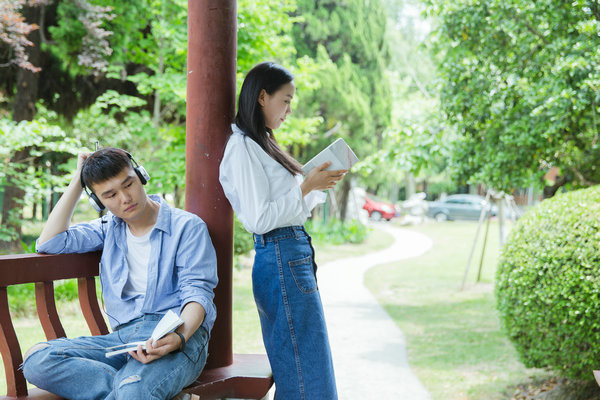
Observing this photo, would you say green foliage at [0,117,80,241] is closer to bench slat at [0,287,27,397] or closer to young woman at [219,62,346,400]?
bench slat at [0,287,27,397]

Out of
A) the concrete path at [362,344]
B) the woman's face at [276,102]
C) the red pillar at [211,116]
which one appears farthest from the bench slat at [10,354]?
the concrete path at [362,344]

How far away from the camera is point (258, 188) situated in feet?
7.79

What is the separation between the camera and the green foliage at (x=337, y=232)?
51.7 ft

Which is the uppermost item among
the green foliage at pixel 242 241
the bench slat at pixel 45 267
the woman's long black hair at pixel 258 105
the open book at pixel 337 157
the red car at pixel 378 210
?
the woman's long black hair at pixel 258 105

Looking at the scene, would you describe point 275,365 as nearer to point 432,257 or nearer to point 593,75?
point 593,75

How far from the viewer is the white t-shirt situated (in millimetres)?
2488

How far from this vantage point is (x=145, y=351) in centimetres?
217

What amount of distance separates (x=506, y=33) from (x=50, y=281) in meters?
4.75

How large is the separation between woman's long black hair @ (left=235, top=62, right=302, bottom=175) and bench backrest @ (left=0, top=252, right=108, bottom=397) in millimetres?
881

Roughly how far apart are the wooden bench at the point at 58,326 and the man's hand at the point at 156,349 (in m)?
0.26

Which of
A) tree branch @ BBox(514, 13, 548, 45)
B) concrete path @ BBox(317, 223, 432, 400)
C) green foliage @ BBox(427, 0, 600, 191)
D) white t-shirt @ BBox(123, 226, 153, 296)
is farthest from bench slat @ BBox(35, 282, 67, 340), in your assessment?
tree branch @ BBox(514, 13, 548, 45)

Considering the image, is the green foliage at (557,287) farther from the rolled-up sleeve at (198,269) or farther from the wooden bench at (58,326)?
the rolled-up sleeve at (198,269)

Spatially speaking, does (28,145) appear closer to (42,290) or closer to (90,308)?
(90,308)

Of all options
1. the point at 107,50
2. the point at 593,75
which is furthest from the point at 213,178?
the point at 107,50
